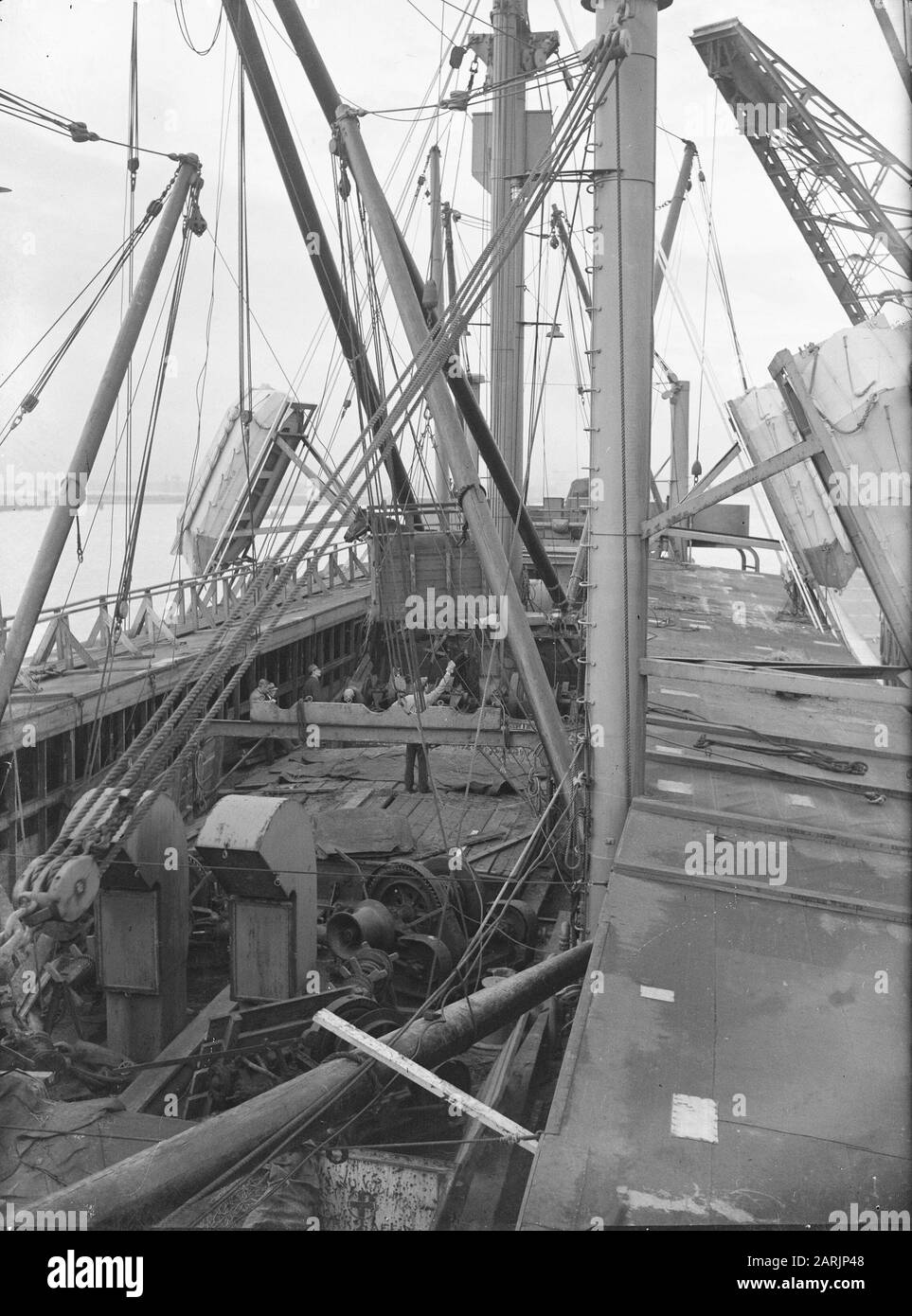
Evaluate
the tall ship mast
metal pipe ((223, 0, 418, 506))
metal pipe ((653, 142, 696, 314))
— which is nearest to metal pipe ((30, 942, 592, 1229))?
the tall ship mast

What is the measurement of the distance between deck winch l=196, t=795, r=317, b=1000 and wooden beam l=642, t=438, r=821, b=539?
15.1ft

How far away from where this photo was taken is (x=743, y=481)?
31.2 feet

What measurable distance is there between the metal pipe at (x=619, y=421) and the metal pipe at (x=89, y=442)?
6024mm

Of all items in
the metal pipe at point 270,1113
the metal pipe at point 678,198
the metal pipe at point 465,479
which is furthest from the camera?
the metal pipe at point 678,198

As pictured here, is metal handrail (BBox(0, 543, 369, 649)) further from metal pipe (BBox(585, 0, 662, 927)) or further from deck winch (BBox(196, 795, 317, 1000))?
metal pipe (BBox(585, 0, 662, 927))

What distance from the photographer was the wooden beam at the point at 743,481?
918 centimetres

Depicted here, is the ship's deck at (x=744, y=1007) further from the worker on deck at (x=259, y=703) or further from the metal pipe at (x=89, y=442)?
the metal pipe at (x=89, y=442)

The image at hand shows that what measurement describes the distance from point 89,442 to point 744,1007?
10.4 metres

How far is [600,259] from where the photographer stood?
410 inches

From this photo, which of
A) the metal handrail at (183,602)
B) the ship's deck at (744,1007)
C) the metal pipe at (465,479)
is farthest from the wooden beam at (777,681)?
the metal handrail at (183,602)

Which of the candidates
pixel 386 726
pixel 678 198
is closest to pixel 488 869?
pixel 386 726

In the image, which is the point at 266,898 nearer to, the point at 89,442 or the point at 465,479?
the point at 465,479
